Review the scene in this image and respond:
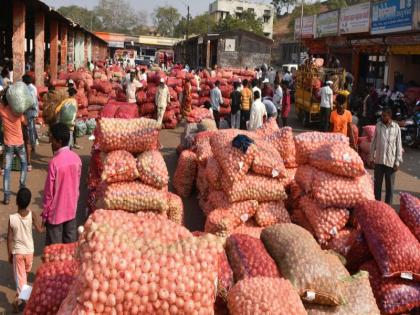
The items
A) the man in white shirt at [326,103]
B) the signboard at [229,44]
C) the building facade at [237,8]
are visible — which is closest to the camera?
the man in white shirt at [326,103]

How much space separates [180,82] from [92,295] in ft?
45.1

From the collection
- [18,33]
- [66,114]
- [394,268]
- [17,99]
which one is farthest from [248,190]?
[18,33]

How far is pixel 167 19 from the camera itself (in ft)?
341

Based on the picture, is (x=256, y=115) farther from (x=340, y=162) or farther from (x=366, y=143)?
(x=340, y=162)

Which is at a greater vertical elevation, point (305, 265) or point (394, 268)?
point (305, 265)

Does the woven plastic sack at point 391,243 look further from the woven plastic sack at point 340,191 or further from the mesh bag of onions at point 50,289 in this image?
the mesh bag of onions at point 50,289

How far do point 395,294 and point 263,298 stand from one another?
5.37ft

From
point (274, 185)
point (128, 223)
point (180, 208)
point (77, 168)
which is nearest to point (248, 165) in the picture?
point (274, 185)

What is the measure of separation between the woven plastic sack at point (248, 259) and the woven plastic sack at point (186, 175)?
375 cm

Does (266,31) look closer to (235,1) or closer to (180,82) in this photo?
(235,1)

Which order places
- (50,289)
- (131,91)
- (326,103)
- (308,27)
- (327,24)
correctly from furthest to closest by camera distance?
1. (308,27)
2. (327,24)
3. (131,91)
4. (326,103)
5. (50,289)

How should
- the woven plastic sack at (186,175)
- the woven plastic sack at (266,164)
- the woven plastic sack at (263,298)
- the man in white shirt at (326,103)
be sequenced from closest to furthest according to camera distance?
the woven plastic sack at (263,298) → the woven plastic sack at (266,164) → the woven plastic sack at (186,175) → the man in white shirt at (326,103)

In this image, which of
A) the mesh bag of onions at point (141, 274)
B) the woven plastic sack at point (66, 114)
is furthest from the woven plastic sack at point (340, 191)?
the woven plastic sack at point (66, 114)

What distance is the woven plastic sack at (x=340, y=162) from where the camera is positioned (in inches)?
200
